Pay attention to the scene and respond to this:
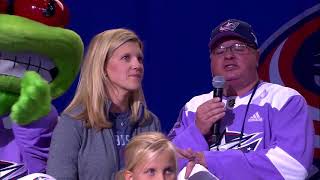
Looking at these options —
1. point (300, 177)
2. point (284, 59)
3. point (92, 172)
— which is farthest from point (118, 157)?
point (284, 59)

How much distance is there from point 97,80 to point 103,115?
125mm

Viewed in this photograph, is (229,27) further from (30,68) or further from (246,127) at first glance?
(30,68)

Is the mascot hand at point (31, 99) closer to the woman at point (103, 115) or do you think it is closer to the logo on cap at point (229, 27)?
the woman at point (103, 115)

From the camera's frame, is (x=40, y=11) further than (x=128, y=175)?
Yes

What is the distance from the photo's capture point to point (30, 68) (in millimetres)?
2518

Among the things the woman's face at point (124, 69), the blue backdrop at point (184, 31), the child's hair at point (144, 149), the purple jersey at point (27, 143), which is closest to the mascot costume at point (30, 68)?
the purple jersey at point (27, 143)

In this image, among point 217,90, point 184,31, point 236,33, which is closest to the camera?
point 217,90

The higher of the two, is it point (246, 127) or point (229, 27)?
point (229, 27)

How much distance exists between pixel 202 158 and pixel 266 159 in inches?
8.2

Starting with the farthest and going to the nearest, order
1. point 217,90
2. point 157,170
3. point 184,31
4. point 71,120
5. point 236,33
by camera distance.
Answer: point 184,31 → point 236,33 → point 217,90 → point 71,120 → point 157,170

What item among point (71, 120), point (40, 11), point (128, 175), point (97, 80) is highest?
point (40, 11)

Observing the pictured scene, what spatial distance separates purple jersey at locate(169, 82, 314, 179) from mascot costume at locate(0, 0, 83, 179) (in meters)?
0.45

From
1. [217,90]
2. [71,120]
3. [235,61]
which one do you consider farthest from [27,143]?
Answer: [235,61]

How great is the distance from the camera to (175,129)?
2.70 m
